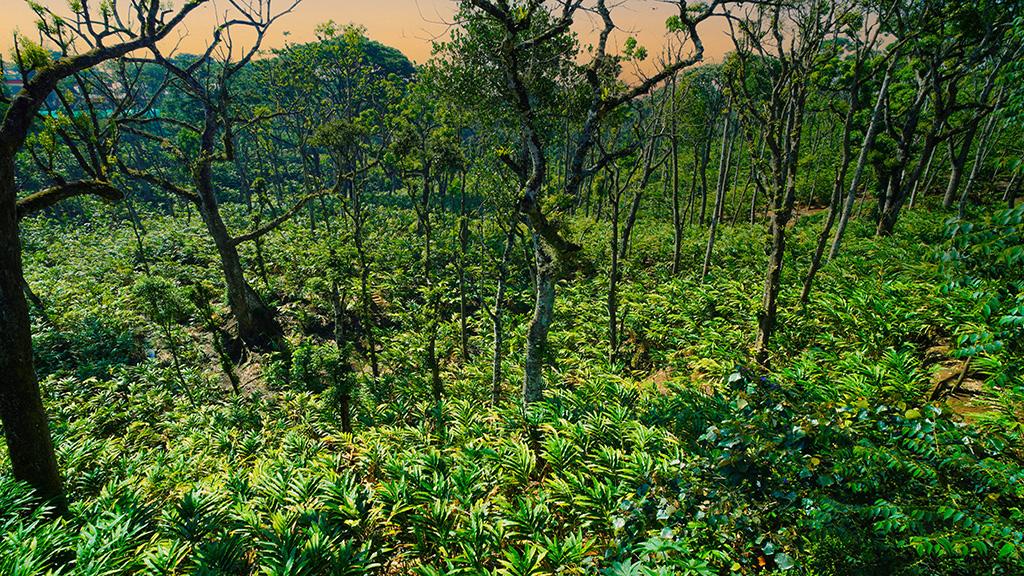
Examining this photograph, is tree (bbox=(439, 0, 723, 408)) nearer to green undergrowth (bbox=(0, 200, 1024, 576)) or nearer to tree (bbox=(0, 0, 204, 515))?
green undergrowth (bbox=(0, 200, 1024, 576))

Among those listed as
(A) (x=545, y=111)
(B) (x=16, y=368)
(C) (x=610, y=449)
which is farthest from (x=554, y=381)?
(B) (x=16, y=368)

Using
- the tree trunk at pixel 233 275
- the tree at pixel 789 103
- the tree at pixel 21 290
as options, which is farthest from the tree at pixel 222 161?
the tree at pixel 789 103

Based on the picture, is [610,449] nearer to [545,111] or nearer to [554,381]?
[554,381]

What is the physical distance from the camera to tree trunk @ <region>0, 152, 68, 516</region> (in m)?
4.28

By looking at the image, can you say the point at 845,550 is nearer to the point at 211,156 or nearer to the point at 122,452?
the point at 122,452

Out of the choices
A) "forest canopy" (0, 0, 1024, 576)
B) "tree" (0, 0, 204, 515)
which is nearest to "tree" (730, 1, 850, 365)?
"forest canopy" (0, 0, 1024, 576)

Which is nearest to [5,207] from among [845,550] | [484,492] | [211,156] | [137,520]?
[137,520]

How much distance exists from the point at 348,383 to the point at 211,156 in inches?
372

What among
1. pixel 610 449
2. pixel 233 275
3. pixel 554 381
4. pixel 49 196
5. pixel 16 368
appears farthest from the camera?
pixel 233 275

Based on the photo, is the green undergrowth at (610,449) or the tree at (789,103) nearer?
the green undergrowth at (610,449)

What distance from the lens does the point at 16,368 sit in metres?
4.44

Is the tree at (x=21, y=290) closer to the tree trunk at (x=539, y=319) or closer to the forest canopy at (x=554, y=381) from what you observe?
the forest canopy at (x=554, y=381)

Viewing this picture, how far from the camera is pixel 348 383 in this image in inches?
338

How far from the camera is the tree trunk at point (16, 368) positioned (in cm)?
428
